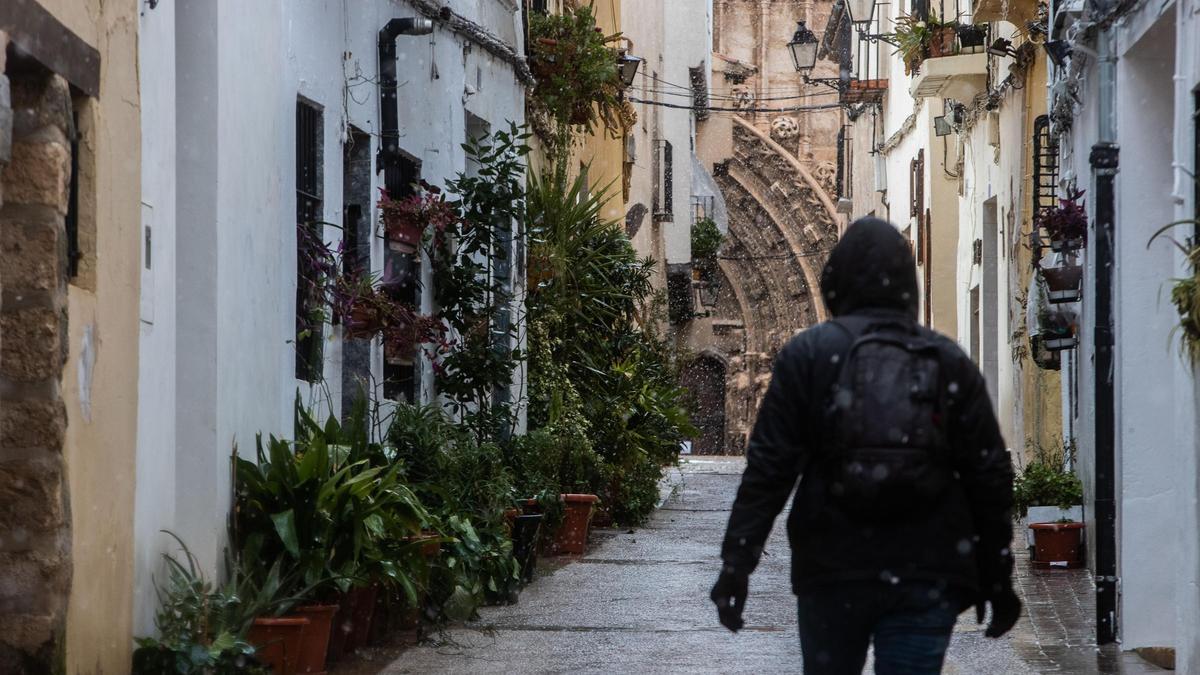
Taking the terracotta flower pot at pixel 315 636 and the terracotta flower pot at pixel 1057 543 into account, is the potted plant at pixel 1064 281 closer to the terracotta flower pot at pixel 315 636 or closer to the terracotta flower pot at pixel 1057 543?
the terracotta flower pot at pixel 1057 543

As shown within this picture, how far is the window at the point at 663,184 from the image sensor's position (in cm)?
3053

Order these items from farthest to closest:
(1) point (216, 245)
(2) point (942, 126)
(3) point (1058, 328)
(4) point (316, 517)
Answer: (2) point (942, 126) → (3) point (1058, 328) → (4) point (316, 517) → (1) point (216, 245)

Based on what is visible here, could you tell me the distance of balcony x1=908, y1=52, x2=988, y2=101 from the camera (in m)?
18.8

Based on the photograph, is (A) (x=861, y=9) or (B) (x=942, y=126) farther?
(A) (x=861, y=9)

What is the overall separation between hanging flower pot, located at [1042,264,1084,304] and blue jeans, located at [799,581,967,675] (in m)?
7.87

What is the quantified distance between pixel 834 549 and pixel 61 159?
3.37m

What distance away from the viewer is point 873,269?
178 inches

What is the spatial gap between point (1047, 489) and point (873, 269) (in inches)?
342

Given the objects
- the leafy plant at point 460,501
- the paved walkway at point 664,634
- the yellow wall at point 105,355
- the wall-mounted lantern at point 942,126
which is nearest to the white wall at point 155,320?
the yellow wall at point 105,355

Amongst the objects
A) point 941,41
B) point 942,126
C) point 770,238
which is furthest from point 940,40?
point 770,238

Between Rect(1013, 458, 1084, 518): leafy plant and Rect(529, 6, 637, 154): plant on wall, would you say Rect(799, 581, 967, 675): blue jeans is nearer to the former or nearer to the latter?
Rect(1013, 458, 1084, 518): leafy plant

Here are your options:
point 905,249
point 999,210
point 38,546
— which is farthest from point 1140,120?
point 999,210

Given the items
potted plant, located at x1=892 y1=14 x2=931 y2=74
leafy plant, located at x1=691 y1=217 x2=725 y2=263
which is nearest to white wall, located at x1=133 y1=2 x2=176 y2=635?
potted plant, located at x1=892 y1=14 x2=931 y2=74

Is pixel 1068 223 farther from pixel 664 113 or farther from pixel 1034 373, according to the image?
pixel 664 113
